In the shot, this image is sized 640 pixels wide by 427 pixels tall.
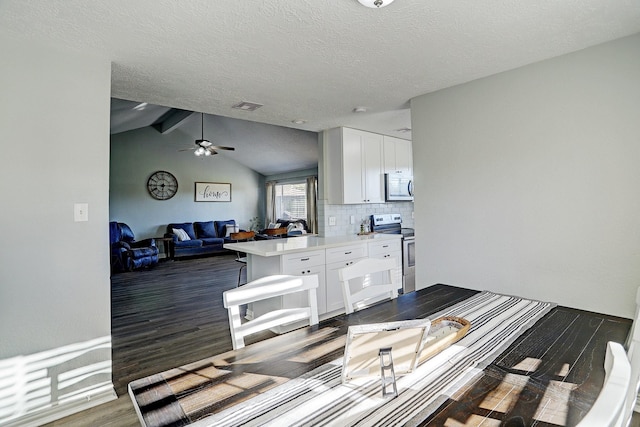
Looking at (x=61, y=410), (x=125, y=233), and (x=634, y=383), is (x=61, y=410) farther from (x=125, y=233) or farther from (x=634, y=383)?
(x=125, y=233)

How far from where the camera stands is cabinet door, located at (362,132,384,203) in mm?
4442

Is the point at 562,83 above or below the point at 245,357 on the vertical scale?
above

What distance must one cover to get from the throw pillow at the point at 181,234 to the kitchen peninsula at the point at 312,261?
5199 mm

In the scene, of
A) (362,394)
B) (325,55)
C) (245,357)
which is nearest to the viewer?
(362,394)

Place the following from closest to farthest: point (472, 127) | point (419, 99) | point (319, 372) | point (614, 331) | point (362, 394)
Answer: point (362, 394)
point (319, 372)
point (614, 331)
point (472, 127)
point (419, 99)

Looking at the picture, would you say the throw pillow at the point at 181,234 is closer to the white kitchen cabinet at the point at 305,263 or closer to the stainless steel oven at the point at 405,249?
the white kitchen cabinet at the point at 305,263

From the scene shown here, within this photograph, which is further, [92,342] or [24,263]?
[92,342]

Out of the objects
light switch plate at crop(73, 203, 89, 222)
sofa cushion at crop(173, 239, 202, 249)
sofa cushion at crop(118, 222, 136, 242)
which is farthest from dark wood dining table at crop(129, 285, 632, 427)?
sofa cushion at crop(173, 239, 202, 249)

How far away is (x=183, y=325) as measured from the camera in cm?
357

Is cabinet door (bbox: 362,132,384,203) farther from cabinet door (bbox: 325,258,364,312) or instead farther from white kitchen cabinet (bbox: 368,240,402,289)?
cabinet door (bbox: 325,258,364,312)

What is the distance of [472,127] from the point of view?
264cm

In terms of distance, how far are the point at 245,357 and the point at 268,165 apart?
900 cm

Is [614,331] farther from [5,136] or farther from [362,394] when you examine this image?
[5,136]

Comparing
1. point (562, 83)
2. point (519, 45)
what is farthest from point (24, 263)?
point (562, 83)
